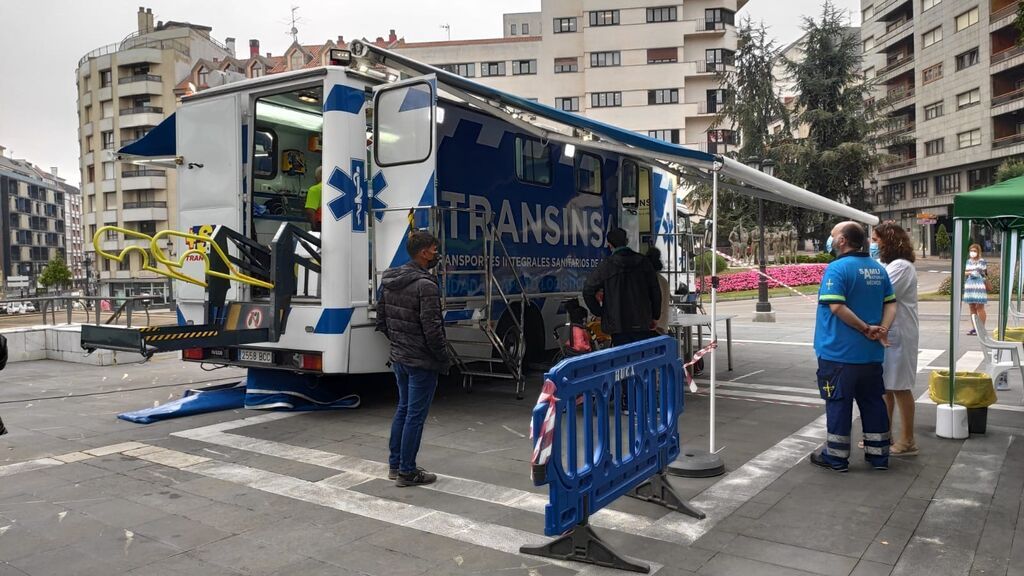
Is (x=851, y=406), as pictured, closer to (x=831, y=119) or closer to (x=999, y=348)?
(x=999, y=348)

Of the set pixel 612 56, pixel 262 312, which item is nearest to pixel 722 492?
pixel 262 312

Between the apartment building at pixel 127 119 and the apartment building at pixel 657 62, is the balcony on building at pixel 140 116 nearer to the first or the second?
the apartment building at pixel 127 119

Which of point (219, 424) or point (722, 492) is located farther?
point (219, 424)

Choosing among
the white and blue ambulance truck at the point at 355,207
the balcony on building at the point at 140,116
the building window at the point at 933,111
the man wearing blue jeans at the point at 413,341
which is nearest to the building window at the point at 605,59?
the building window at the point at 933,111

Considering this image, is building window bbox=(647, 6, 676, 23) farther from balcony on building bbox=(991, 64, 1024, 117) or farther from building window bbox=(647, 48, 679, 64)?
balcony on building bbox=(991, 64, 1024, 117)

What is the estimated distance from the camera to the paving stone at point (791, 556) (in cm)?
368

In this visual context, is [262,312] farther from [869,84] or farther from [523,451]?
[869,84]

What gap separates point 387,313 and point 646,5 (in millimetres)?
52739

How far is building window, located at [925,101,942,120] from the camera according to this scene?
5031 cm

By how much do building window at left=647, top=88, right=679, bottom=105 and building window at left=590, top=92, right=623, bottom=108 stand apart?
217 centimetres

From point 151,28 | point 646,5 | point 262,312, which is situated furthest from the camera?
point 151,28

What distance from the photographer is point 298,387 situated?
25.6 ft

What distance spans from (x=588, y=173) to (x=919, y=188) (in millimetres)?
52881

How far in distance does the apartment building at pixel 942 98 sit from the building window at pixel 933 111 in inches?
2.7
